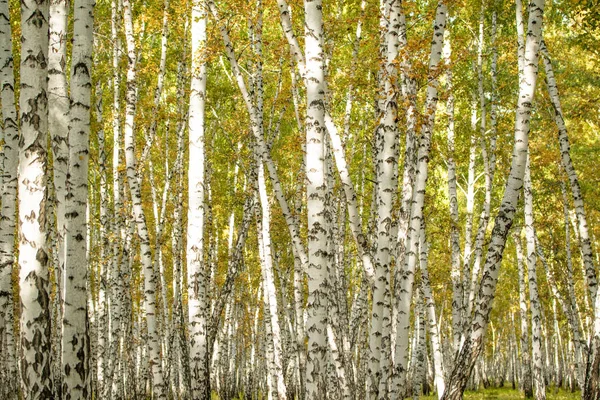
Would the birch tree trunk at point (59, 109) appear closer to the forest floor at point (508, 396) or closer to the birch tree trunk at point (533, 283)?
the birch tree trunk at point (533, 283)

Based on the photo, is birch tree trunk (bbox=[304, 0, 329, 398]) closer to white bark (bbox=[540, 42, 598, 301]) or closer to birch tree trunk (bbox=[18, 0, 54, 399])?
birch tree trunk (bbox=[18, 0, 54, 399])

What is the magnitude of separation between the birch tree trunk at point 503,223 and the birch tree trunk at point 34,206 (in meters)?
4.98

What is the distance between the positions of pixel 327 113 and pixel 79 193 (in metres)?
4.98

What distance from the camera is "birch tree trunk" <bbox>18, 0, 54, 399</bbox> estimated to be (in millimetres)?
5238

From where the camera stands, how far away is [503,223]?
8.14 meters

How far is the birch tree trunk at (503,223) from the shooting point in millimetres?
7977

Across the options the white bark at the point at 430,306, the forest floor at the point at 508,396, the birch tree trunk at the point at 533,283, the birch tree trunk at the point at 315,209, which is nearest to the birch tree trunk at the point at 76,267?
the birch tree trunk at the point at 315,209

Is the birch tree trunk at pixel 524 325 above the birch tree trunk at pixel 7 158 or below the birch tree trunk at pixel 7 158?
below

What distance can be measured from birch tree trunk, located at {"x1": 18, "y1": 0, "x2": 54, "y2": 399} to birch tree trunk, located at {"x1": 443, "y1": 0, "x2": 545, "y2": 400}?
498 cm

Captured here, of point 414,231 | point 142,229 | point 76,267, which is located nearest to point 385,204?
point 414,231

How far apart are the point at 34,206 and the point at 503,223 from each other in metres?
5.64

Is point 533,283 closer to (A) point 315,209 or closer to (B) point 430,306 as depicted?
(B) point 430,306

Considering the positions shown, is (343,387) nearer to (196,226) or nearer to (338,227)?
(196,226)

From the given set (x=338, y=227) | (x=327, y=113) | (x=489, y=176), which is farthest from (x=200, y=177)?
(x=489, y=176)
